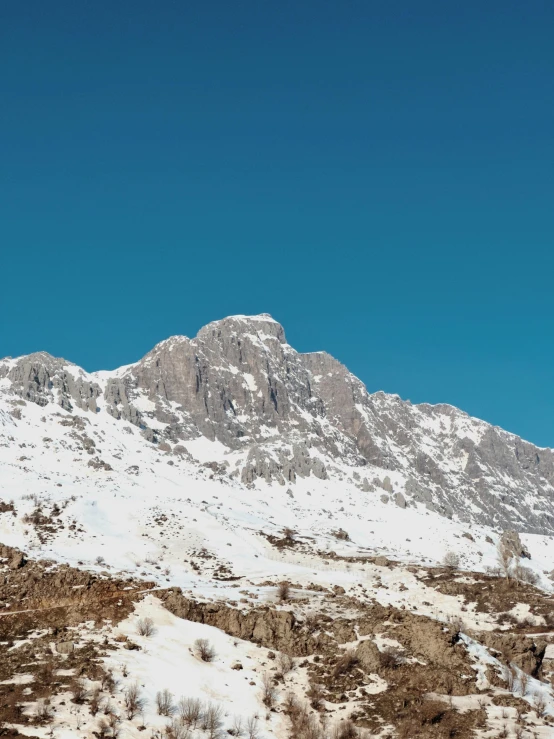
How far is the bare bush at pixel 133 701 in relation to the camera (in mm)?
18211

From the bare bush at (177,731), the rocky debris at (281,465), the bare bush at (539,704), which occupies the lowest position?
the bare bush at (177,731)

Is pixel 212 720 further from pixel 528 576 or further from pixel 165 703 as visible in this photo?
pixel 528 576

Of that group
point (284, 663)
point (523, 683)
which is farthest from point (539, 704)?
point (284, 663)

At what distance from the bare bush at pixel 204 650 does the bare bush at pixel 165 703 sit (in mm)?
3291

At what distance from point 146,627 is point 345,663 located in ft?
25.3

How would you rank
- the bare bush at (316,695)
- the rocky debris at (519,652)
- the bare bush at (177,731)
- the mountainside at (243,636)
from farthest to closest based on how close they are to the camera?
the rocky debris at (519,652) → the bare bush at (316,695) → the mountainside at (243,636) → the bare bush at (177,731)

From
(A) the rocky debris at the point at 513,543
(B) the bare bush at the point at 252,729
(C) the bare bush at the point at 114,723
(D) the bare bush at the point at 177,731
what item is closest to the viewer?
(C) the bare bush at the point at 114,723

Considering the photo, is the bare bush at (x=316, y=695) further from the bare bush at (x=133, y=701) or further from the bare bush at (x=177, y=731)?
the bare bush at (x=133, y=701)

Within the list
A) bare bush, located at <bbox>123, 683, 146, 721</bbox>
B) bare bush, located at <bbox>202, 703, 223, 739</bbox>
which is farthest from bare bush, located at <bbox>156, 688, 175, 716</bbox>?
bare bush, located at <bbox>202, 703, 223, 739</bbox>

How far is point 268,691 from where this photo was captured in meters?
20.9

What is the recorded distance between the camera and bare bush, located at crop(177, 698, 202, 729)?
60.6 ft

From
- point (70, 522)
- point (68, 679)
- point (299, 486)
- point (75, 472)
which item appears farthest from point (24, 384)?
point (68, 679)

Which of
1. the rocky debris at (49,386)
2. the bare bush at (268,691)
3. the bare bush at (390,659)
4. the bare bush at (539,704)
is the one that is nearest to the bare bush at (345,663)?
the bare bush at (390,659)

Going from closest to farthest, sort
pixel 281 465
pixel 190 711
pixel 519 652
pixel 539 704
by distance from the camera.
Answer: pixel 190 711 < pixel 539 704 < pixel 519 652 < pixel 281 465
